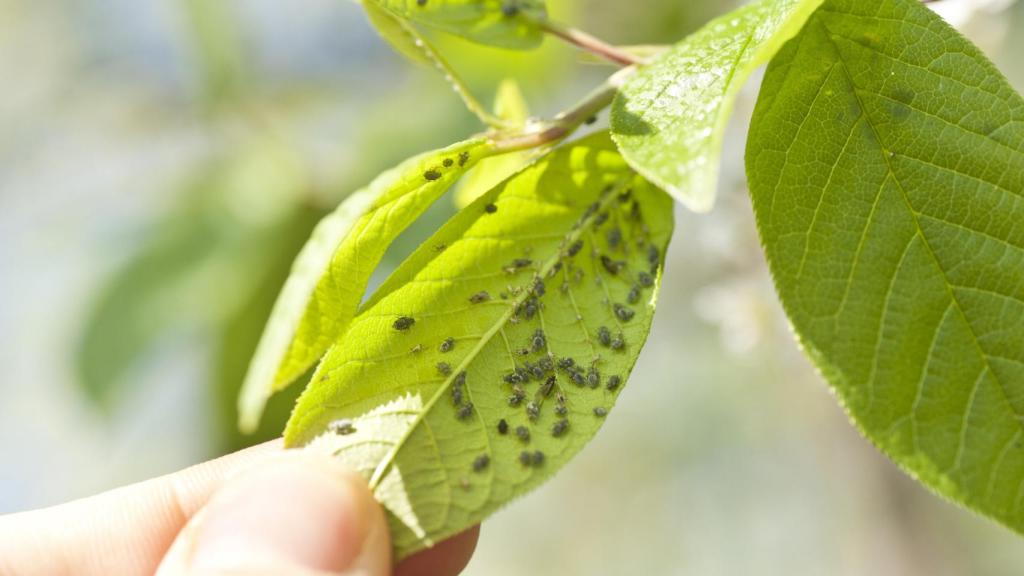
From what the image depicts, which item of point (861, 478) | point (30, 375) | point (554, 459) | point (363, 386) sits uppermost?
point (30, 375)

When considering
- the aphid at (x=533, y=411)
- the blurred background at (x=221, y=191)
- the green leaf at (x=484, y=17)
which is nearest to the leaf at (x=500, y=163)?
the green leaf at (x=484, y=17)

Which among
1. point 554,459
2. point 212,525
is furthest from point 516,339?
point 212,525

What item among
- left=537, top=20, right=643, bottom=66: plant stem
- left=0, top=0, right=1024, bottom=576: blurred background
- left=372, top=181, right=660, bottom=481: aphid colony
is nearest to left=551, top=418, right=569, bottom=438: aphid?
left=372, top=181, right=660, bottom=481: aphid colony

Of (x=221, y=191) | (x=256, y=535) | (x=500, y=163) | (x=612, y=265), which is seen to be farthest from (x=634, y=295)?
(x=221, y=191)

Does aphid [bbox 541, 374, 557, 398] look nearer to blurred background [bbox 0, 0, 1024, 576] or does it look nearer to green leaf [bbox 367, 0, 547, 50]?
green leaf [bbox 367, 0, 547, 50]

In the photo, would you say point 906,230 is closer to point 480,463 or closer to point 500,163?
point 480,463

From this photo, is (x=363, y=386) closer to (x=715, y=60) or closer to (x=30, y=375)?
(x=715, y=60)

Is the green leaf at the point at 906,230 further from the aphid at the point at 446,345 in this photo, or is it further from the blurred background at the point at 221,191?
the blurred background at the point at 221,191

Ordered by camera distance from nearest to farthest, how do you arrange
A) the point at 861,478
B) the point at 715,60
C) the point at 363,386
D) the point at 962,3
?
the point at 715,60 < the point at 363,386 < the point at 962,3 < the point at 861,478
